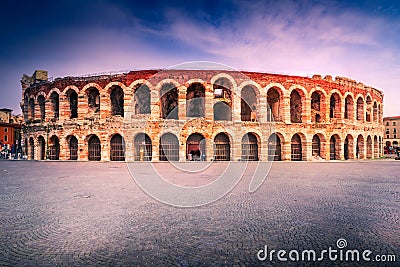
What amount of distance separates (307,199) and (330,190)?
1976mm

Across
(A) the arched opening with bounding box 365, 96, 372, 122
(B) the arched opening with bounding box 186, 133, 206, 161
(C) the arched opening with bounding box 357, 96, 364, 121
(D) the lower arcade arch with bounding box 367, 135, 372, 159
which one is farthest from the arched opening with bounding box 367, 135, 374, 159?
(B) the arched opening with bounding box 186, 133, 206, 161

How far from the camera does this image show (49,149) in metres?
26.3

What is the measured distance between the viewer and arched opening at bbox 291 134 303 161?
26375mm

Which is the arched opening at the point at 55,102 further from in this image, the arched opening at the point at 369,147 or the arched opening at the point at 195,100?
the arched opening at the point at 369,147

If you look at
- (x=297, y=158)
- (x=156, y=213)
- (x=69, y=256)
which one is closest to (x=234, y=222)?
(x=156, y=213)

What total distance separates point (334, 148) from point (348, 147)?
2.33m

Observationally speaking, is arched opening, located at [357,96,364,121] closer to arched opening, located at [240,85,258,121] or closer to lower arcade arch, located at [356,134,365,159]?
lower arcade arch, located at [356,134,365,159]

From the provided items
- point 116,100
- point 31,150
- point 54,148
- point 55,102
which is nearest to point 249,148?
point 116,100

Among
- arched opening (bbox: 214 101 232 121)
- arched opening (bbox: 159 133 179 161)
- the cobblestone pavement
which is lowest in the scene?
the cobblestone pavement

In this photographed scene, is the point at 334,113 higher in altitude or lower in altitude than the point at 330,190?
higher

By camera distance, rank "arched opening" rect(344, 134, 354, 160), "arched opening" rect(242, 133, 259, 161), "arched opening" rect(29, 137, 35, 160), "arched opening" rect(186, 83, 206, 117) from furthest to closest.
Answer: "arched opening" rect(344, 134, 354, 160) < "arched opening" rect(29, 137, 35, 160) < "arched opening" rect(186, 83, 206, 117) < "arched opening" rect(242, 133, 259, 161)

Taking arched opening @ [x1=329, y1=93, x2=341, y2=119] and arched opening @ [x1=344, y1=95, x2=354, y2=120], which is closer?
Answer: arched opening @ [x1=329, y1=93, x2=341, y2=119]

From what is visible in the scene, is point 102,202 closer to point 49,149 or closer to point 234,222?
point 234,222

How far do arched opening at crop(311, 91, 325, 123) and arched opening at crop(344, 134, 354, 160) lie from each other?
4.00 m
